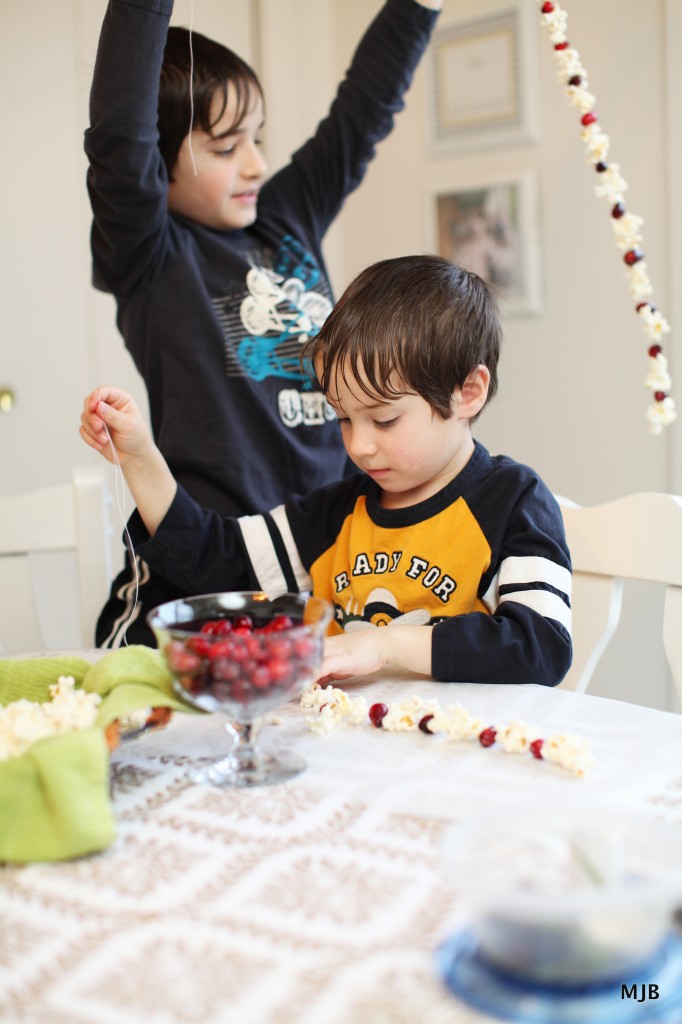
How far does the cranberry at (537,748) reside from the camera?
2.62 feet

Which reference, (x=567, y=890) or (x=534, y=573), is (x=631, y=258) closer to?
(x=534, y=573)

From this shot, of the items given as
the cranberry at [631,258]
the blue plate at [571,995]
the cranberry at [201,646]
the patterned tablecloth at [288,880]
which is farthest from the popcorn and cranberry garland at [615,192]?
the blue plate at [571,995]

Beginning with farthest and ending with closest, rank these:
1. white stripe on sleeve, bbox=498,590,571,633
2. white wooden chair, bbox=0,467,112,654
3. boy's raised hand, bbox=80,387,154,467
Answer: white wooden chair, bbox=0,467,112,654 < boy's raised hand, bbox=80,387,154,467 < white stripe on sleeve, bbox=498,590,571,633

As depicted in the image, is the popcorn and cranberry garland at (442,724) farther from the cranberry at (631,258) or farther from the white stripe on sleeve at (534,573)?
the cranberry at (631,258)

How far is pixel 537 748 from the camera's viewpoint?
0.80m

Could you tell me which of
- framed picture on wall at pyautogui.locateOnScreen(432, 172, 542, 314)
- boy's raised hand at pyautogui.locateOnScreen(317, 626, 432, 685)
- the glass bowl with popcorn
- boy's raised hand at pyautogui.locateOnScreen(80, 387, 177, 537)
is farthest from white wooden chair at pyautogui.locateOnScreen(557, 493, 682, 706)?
framed picture on wall at pyautogui.locateOnScreen(432, 172, 542, 314)

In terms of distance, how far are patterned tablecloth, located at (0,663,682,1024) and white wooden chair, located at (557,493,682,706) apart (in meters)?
Result: 0.33

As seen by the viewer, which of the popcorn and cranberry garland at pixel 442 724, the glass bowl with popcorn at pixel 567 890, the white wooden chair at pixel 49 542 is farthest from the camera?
the white wooden chair at pixel 49 542

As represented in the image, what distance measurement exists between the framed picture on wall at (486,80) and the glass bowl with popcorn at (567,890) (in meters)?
2.06

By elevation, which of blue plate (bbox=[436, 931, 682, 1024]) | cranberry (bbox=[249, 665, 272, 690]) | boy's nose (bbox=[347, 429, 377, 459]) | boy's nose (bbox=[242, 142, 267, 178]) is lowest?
blue plate (bbox=[436, 931, 682, 1024])

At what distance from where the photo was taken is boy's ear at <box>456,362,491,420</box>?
1244mm

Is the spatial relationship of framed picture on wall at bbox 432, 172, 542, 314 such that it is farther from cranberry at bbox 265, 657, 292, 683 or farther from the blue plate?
the blue plate

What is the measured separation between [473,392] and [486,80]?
55.7 inches

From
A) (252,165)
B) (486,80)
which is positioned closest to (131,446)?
(252,165)
